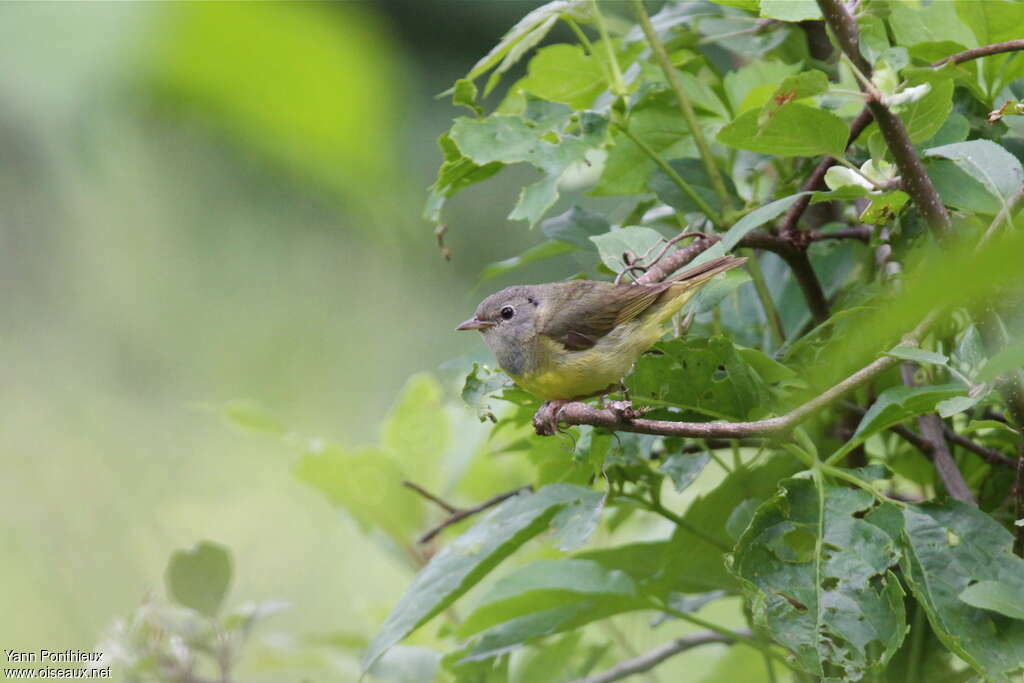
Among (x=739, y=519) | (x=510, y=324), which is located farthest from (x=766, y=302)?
(x=510, y=324)

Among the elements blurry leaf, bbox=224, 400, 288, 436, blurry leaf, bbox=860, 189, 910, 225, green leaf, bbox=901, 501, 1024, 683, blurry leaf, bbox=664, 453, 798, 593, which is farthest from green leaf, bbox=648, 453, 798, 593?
blurry leaf, bbox=224, 400, 288, 436

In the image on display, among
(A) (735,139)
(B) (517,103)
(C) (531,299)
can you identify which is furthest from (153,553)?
(A) (735,139)

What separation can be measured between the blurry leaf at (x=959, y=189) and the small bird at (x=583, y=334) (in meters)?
0.33

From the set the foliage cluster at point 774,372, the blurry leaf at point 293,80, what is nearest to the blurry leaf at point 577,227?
the foliage cluster at point 774,372

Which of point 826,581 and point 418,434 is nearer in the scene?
point 826,581

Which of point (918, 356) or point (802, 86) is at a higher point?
point (802, 86)

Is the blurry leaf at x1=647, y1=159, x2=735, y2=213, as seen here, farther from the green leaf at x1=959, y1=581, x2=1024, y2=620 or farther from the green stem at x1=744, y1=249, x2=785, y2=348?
the green leaf at x1=959, y1=581, x2=1024, y2=620

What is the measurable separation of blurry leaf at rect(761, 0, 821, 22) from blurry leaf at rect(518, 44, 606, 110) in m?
0.39

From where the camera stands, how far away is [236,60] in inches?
15.2

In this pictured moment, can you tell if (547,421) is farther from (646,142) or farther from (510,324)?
(510,324)

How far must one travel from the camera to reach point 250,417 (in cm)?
166

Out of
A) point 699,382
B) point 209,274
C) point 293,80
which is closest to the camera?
point 293,80

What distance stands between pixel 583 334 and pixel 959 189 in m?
0.75

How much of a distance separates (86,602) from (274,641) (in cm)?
33
